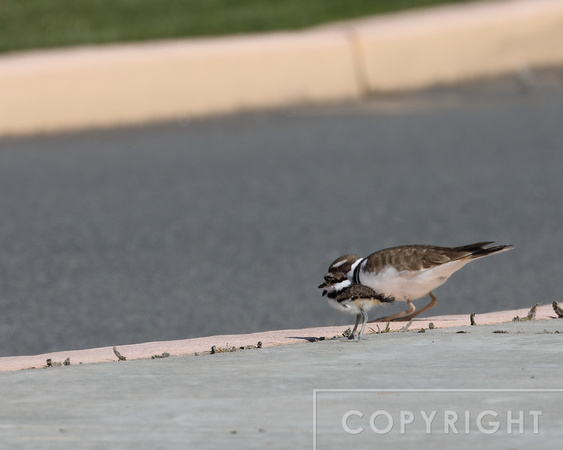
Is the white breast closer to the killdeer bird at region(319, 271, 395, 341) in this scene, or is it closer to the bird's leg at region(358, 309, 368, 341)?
the killdeer bird at region(319, 271, 395, 341)

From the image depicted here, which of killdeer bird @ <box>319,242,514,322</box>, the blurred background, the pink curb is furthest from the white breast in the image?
the blurred background

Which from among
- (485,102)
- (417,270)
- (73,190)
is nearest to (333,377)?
(417,270)

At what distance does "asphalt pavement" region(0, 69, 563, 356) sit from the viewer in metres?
8.12

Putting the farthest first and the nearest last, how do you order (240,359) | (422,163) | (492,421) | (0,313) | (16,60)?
(16,60) → (422,163) → (0,313) → (240,359) → (492,421)

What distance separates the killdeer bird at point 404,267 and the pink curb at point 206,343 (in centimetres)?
24

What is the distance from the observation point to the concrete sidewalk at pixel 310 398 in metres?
3.84

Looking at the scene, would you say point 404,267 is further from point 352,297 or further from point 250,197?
point 250,197

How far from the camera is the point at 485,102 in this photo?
14.8 metres

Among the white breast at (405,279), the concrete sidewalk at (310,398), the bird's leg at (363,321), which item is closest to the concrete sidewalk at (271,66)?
the white breast at (405,279)

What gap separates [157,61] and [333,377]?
963cm

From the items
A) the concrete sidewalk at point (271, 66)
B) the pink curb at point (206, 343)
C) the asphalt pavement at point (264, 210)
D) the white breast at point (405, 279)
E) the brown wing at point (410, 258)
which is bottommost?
the pink curb at point (206, 343)

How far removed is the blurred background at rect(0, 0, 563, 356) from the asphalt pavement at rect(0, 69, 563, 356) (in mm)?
26

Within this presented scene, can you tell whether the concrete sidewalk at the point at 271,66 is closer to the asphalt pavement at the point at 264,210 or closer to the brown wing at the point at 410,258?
the asphalt pavement at the point at 264,210

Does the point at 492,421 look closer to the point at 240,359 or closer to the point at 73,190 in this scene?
the point at 240,359
